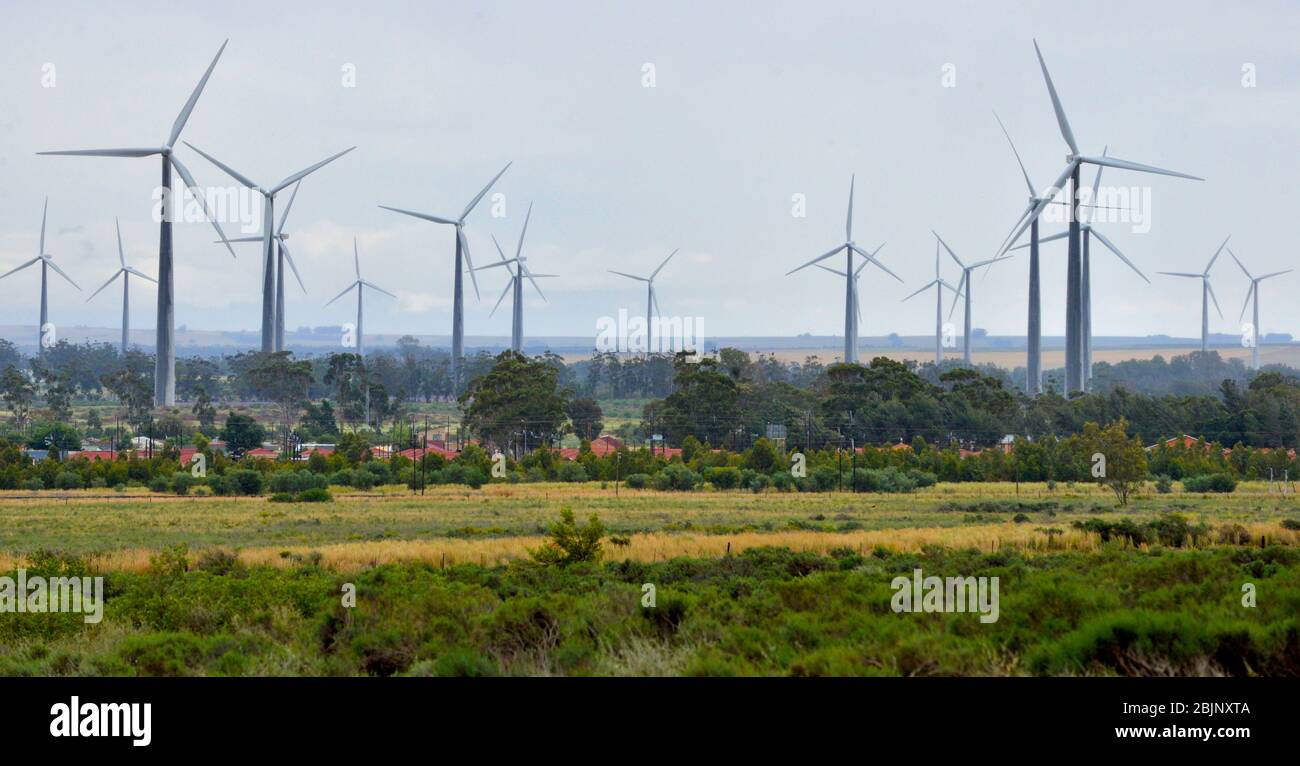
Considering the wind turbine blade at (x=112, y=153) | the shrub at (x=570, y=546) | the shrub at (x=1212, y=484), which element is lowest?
the shrub at (x=1212, y=484)

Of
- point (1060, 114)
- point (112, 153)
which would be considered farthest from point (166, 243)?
point (1060, 114)

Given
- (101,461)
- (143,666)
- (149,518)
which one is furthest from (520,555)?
(101,461)

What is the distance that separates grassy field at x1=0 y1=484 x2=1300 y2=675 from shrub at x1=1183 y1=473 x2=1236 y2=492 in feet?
133

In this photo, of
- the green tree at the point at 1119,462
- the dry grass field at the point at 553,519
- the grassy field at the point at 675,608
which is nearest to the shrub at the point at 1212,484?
the dry grass field at the point at 553,519

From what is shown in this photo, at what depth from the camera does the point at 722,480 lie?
90.5 m

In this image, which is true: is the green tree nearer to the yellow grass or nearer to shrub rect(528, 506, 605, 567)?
the yellow grass

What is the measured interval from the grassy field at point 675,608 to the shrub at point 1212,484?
4065 centimetres

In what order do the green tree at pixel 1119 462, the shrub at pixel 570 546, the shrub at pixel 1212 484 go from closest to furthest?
1. the shrub at pixel 570 546
2. the green tree at pixel 1119 462
3. the shrub at pixel 1212 484

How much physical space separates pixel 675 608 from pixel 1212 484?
230 ft

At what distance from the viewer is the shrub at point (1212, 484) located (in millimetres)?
83000

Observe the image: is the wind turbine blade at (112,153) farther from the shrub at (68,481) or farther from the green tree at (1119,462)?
the green tree at (1119,462)
